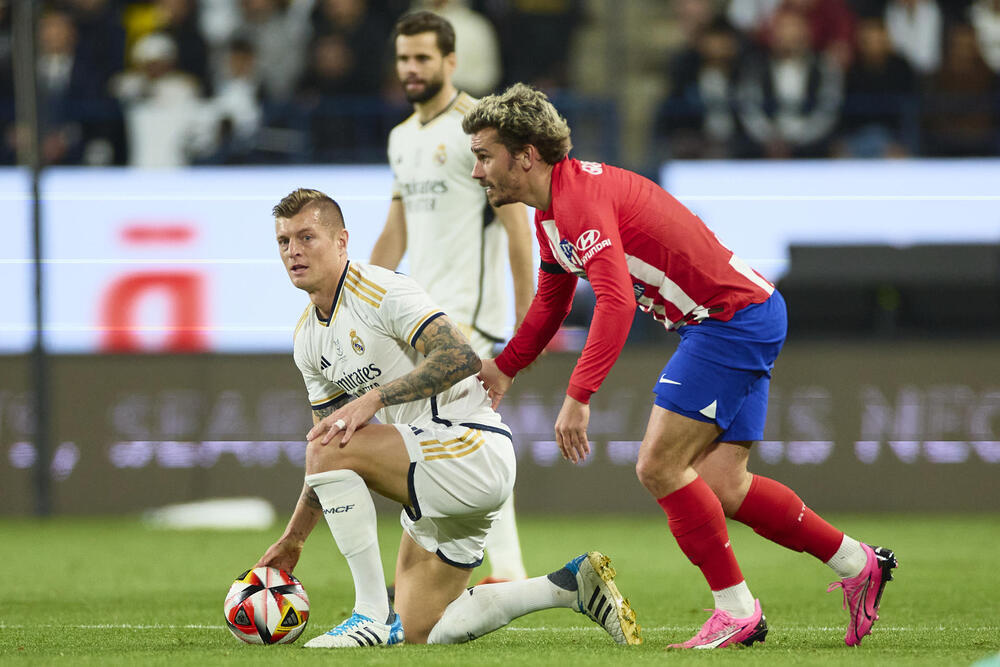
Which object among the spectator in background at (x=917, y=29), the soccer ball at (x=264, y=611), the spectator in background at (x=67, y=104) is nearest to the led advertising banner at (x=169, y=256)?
the spectator in background at (x=67, y=104)

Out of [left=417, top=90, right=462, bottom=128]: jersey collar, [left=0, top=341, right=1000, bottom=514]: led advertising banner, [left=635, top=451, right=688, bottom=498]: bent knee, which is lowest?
[left=0, top=341, right=1000, bottom=514]: led advertising banner

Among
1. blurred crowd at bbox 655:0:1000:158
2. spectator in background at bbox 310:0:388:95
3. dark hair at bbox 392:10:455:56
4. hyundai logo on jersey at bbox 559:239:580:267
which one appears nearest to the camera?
hyundai logo on jersey at bbox 559:239:580:267

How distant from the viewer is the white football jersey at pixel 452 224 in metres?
6.46

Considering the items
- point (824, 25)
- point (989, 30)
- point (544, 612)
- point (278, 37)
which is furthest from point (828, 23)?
point (544, 612)

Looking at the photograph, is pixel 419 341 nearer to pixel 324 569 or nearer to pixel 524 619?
pixel 524 619

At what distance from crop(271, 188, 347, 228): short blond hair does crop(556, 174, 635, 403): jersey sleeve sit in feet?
2.72

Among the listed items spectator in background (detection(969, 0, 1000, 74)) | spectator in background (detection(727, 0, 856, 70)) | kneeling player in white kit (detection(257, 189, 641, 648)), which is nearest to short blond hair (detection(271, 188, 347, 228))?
kneeling player in white kit (detection(257, 189, 641, 648))

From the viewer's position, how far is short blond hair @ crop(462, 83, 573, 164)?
191 inches

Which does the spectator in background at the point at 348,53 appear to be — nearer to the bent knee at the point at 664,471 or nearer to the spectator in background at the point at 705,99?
the spectator in background at the point at 705,99

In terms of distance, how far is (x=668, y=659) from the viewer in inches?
175

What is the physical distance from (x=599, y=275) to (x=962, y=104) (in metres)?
7.67

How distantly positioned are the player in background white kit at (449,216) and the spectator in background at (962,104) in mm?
5693

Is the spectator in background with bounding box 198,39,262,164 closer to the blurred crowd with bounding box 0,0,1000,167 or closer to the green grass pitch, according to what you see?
the blurred crowd with bounding box 0,0,1000,167

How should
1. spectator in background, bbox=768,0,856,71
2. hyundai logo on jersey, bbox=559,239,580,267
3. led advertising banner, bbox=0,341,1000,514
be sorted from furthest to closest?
spectator in background, bbox=768,0,856,71 → led advertising banner, bbox=0,341,1000,514 → hyundai logo on jersey, bbox=559,239,580,267
